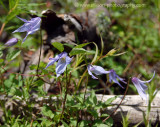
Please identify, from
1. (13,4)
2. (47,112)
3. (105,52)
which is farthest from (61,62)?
(105,52)

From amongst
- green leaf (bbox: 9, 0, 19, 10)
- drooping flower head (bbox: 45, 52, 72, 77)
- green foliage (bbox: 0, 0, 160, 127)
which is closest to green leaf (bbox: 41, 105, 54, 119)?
green foliage (bbox: 0, 0, 160, 127)

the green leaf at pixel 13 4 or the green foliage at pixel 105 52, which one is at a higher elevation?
the green leaf at pixel 13 4

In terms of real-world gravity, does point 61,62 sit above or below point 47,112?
above

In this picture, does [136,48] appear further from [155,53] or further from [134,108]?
[134,108]

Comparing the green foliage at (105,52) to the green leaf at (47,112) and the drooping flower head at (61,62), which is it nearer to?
the green leaf at (47,112)

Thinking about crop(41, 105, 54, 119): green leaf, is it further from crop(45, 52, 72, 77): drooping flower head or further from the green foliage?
crop(45, 52, 72, 77): drooping flower head

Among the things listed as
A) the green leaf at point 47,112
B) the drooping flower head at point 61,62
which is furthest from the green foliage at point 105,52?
the drooping flower head at point 61,62

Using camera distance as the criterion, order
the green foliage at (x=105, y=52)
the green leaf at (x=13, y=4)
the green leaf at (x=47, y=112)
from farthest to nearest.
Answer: the green leaf at (x=13, y=4) → the green foliage at (x=105, y=52) → the green leaf at (x=47, y=112)

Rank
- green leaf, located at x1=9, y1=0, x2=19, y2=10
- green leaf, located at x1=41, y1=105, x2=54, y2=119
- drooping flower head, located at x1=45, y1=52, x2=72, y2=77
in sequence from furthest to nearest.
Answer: green leaf, located at x1=9, y1=0, x2=19, y2=10
green leaf, located at x1=41, y1=105, x2=54, y2=119
drooping flower head, located at x1=45, y1=52, x2=72, y2=77

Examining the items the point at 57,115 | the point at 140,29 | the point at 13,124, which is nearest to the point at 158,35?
the point at 140,29

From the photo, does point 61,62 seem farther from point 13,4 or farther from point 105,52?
point 105,52

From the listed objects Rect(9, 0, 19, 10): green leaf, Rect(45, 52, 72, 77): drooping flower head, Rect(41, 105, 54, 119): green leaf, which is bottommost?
Rect(41, 105, 54, 119): green leaf
